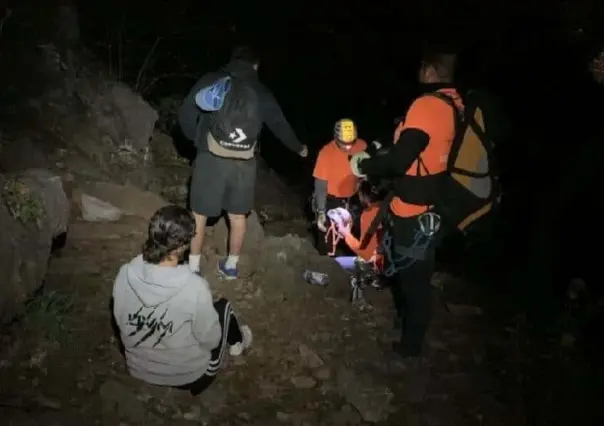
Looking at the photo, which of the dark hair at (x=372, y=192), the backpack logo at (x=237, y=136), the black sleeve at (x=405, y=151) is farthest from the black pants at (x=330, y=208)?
the black sleeve at (x=405, y=151)

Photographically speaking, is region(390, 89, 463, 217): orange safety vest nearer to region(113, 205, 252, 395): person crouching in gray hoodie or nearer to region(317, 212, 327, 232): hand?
region(113, 205, 252, 395): person crouching in gray hoodie

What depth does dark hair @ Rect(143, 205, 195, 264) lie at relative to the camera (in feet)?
14.2

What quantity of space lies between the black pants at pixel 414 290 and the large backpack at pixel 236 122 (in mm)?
1529

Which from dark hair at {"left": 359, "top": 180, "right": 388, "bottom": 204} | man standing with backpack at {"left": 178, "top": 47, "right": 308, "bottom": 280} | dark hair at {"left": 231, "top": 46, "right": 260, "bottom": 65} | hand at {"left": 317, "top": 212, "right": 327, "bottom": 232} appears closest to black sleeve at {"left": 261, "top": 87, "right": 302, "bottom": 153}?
man standing with backpack at {"left": 178, "top": 47, "right": 308, "bottom": 280}

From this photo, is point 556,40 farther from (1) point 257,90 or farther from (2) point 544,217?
(1) point 257,90

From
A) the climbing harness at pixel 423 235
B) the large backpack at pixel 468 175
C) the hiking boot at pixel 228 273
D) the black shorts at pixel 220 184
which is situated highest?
the large backpack at pixel 468 175

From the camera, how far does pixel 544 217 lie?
8.05 m

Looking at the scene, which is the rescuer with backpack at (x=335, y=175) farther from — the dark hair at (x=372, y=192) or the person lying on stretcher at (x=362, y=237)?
the dark hair at (x=372, y=192)

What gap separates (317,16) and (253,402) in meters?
11.9

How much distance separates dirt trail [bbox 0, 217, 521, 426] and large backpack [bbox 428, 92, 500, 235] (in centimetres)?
121

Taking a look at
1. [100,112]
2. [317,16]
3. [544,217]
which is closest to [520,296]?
[544,217]

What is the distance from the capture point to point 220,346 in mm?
4750

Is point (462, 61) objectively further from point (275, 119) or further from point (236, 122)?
point (236, 122)

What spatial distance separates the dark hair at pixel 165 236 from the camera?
4316 mm
